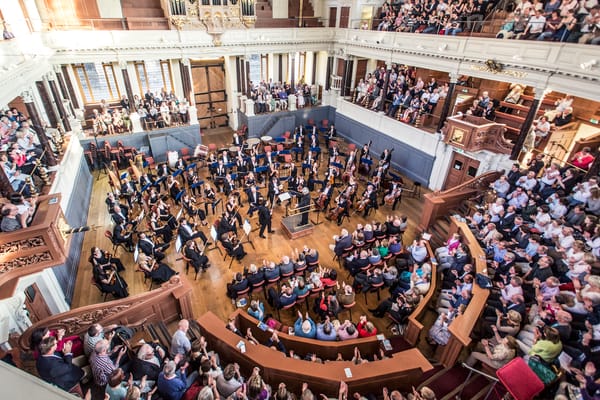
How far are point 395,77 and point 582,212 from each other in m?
10.3

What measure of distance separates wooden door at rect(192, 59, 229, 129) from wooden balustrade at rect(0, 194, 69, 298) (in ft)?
45.0

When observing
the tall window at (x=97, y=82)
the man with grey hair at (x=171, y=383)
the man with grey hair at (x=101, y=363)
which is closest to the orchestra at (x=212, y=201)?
the man with grey hair at (x=101, y=363)

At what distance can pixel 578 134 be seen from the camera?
11.2 meters

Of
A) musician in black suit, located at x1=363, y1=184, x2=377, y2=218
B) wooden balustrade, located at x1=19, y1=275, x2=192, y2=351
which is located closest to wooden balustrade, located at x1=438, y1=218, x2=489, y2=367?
musician in black suit, located at x1=363, y1=184, x2=377, y2=218

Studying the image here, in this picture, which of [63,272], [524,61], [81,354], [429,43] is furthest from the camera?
[429,43]

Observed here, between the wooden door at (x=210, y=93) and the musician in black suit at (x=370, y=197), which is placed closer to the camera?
the musician in black suit at (x=370, y=197)

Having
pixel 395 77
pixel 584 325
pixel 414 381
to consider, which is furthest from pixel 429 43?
pixel 414 381

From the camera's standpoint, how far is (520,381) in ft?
15.8

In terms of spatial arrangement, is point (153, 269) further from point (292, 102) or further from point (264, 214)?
point (292, 102)

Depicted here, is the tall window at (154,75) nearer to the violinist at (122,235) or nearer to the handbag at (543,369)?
the violinist at (122,235)

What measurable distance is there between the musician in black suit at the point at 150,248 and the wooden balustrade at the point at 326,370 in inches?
148

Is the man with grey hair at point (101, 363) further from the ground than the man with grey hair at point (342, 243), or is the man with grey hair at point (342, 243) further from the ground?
the man with grey hair at point (101, 363)

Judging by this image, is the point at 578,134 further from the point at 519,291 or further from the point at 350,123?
the point at 350,123

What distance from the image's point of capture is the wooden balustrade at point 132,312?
5.82 m
